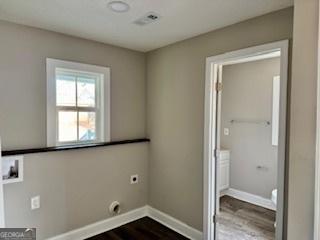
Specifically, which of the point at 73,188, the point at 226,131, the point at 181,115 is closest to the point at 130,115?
the point at 181,115

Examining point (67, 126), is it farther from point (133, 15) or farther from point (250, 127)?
point (250, 127)

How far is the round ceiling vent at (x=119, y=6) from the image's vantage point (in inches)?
70.3

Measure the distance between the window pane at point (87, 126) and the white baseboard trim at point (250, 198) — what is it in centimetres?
259

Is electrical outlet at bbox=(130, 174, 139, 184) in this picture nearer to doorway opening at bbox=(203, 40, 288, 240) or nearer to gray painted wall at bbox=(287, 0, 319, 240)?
doorway opening at bbox=(203, 40, 288, 240)

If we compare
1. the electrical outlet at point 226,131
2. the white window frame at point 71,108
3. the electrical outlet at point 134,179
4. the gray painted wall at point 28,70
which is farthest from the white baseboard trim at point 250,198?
the gray painted wall at point 28,70

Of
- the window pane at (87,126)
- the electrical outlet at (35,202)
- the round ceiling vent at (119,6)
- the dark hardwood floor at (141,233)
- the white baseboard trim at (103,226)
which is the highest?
the round ceiling vent at (119,6)

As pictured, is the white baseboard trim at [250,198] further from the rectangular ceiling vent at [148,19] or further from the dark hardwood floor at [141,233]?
the rectangular ceiling vent at [148,19]

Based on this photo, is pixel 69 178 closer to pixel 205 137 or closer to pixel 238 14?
pixel 205 137

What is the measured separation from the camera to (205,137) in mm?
2469

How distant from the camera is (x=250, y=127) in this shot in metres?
3.75

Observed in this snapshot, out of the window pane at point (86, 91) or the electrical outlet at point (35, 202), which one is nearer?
the electrical outlet at point (35, 202)

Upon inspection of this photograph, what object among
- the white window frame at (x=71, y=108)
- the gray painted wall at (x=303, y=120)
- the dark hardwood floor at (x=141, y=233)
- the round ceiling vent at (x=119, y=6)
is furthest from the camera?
the dark hardwood floor at (x=141, y=233)

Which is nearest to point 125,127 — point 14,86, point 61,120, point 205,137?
point 61,120

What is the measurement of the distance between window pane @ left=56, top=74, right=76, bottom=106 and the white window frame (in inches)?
3.0
